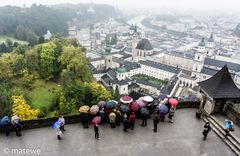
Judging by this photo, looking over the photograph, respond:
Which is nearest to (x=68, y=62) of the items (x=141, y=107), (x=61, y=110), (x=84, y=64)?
(x=84, y=64)

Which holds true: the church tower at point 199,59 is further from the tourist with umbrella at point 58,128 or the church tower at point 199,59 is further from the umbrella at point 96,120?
the tourist with umbrella at point 58,128

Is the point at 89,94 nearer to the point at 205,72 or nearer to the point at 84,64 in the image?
the point at 84,64

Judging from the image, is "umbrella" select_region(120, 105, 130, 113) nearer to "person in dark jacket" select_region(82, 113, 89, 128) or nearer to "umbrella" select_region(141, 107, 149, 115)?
A: "umbrella" select_region(141, 107, 149, 115)

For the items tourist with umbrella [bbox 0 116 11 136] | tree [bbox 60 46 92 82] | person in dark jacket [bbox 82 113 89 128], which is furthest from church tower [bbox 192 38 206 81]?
tourist with umbrella [bbox 0 116 11 136]

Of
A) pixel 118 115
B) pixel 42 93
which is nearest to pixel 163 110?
pixel 118 115

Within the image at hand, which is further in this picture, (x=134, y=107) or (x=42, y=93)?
(x=42, y=93)

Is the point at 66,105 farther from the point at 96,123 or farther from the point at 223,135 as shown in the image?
the point at 223,135

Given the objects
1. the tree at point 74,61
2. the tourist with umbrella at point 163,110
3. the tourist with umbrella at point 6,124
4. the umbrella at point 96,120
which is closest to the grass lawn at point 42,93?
the tree at point 74,61
